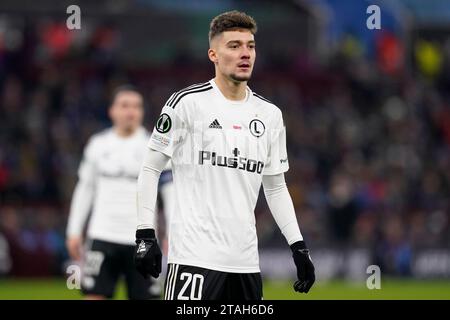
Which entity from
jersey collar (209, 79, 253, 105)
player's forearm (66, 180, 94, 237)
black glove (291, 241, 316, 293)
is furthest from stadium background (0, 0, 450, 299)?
jersey collar (209, 79, 253, 105)

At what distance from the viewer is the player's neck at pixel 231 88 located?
291 inches

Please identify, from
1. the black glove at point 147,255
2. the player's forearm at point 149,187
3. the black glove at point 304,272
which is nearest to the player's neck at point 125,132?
the player's forearm at point 149,187

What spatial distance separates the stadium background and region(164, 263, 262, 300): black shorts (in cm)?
904

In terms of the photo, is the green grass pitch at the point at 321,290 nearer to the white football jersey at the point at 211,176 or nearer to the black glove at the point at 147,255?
the white football jersey at the point at 211,176

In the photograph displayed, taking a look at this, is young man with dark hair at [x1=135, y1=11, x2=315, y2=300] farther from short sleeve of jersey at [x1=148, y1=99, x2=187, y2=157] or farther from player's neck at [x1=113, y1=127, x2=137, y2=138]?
player's neck at [x1=113, y1=127, x2=137, y2=138]

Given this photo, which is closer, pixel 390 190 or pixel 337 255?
pixel 337 255

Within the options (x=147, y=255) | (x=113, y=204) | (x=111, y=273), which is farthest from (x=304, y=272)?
(x=113, y=204)

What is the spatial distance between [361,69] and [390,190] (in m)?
4.55

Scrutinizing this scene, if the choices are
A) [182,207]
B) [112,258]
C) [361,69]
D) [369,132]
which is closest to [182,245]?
[182,207]

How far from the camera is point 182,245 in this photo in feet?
23.7

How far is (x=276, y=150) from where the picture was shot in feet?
24.8

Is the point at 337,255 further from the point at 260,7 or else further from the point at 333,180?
the point at 260,7

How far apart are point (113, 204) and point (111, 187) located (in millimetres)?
191

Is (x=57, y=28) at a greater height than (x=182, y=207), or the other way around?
(x=57, y=28)
